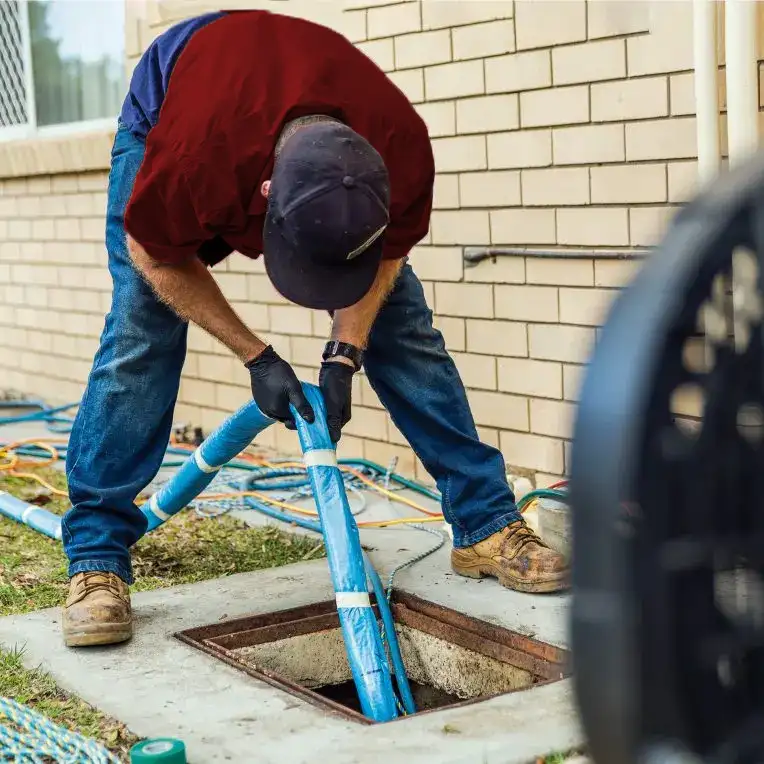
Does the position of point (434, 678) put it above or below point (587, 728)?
below

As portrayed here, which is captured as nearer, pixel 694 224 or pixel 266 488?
pixel 694 224

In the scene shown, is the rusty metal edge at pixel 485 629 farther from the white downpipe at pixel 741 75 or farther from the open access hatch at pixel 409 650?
the white downpipe at pixel 741 75

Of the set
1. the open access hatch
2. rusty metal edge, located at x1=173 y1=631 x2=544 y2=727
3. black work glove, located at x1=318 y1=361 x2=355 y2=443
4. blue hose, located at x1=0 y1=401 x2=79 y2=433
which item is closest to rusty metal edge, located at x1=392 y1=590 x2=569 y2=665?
the open access hatch

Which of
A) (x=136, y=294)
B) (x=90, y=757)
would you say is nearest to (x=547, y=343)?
(x=136, y=294)

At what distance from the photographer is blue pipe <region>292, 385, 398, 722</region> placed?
9.70 feet

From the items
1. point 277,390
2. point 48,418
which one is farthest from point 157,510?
point 48,418

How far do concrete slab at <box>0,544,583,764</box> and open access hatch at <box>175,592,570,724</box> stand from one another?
0.04m

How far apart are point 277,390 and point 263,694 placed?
810 millimetres

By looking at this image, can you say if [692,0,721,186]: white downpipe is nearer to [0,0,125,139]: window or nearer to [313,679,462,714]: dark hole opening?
[313,679,462,714]: dark hole opening

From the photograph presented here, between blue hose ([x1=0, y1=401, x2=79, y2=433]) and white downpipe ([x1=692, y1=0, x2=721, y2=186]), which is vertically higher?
white downpipe ([x1=692, y1=0, x2=721, y2=186])

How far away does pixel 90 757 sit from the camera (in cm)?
263

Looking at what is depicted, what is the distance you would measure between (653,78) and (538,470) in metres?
1.52

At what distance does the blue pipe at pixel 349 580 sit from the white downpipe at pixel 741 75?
1494 millimetres

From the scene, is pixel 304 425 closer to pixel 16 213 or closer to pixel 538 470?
pixel 538 470
